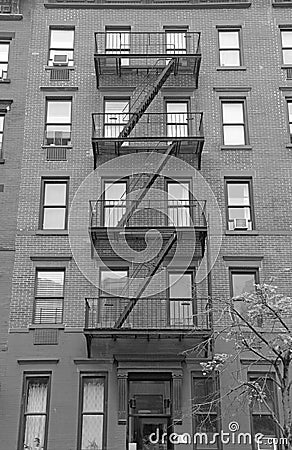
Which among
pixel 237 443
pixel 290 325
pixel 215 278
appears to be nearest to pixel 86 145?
pixel 215 278

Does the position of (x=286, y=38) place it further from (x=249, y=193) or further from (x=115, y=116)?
(x=115, y=116)

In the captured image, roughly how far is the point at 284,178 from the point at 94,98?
23.6 feet

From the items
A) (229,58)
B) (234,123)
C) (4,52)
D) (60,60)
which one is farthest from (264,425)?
(4,52)

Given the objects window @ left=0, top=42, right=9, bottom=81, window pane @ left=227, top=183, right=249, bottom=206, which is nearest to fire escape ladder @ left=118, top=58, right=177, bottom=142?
window pane @ left=227, top=183, right=249, bottom=206

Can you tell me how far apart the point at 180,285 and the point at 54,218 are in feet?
15.4

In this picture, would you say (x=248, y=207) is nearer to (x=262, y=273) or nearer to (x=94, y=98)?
(x=262, y=273)

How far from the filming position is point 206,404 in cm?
1916

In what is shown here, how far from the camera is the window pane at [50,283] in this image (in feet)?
68.7

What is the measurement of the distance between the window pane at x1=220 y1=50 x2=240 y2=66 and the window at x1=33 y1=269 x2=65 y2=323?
386 inches

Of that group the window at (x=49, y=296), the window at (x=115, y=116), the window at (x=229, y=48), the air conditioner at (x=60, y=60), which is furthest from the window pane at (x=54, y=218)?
the window at (x=229, y=48)

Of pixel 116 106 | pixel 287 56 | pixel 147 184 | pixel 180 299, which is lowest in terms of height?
pixel 180 299

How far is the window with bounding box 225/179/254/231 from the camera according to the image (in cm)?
2178

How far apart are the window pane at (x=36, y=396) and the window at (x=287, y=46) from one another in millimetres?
14186

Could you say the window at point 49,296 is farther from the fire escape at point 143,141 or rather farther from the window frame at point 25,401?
the window frame at point 25,401
